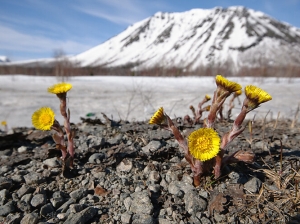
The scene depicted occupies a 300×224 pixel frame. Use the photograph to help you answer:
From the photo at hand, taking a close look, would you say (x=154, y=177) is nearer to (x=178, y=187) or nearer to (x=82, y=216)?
(x=178, y=187)

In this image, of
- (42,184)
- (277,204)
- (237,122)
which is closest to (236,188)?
(277,204)

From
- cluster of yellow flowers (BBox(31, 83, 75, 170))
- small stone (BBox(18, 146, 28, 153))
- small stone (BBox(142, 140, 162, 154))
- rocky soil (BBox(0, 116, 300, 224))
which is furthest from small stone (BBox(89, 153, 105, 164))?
small stone (BBox(18, 146, 28, 153))

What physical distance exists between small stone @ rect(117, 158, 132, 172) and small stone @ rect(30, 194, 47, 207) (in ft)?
1.33

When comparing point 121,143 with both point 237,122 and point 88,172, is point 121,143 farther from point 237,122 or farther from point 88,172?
point 237,122

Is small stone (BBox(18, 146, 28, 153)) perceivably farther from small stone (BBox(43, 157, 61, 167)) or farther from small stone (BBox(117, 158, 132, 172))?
small stone (BBox(117, 158, 132, 172))

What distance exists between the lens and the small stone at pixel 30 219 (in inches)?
39.2

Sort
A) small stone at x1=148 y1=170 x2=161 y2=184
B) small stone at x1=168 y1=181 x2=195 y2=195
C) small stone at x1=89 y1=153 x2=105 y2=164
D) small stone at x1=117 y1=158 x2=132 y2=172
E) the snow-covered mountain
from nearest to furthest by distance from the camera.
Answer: small stone at x1=168 y1=181 x2=195 y2=195, small stone at x1=148 y1=170 x2=161 y2=184, small stone at x1=117 y1=158 x2=132 y2=172, small stone at x1=89 y1=153 x2=105 y2=164, the snow-covered mountain

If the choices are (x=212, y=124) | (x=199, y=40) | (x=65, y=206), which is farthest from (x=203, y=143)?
(x=199, y=40)

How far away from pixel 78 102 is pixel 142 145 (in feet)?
14.1

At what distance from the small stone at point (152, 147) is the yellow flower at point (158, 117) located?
44 cm

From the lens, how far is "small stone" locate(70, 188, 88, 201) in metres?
1.15

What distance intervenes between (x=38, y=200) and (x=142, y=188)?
496mm

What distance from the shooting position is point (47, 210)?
1064mm

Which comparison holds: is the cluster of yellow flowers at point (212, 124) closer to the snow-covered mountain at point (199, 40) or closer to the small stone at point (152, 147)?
the small stone at point (152, 147)
